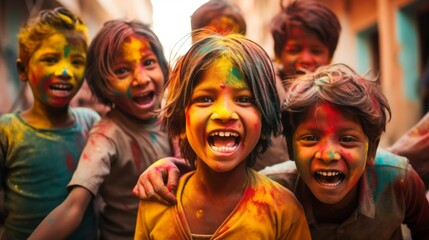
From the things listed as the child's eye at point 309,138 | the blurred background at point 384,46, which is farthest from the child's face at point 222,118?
the blurred background at point 384,46

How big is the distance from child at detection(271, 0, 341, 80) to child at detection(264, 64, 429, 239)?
0.83 metres

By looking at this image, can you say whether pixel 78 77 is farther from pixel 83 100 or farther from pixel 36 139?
pixel 83 100

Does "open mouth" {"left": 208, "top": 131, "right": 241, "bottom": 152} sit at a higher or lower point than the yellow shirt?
higher

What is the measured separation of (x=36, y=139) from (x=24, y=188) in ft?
0.85

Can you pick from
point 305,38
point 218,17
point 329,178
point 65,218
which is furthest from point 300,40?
point 65,218

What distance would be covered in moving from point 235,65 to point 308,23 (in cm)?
133

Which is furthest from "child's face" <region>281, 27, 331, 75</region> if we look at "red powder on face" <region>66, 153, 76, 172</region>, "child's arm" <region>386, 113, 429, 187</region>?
"red powder on face" <region>66, 153, 76, 172</region>

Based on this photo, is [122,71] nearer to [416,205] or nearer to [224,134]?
[224,134]

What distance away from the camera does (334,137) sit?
1.94 meters

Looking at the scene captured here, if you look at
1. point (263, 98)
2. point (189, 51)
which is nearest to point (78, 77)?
point (189, 51)

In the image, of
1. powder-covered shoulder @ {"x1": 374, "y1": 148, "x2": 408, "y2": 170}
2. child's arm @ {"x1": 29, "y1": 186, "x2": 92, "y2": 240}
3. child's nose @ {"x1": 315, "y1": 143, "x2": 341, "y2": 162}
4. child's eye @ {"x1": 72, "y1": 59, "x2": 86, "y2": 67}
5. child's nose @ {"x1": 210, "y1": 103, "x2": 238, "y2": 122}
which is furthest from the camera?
child's eye @ {"x1": 72, "y1": 59, "x2": 86, "y2": 67}

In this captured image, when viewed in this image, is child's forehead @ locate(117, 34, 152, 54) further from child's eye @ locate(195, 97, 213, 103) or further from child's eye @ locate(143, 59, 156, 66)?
child's eye @ locate(195, 97, 213, 103)

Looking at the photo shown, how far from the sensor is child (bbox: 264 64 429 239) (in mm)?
1947

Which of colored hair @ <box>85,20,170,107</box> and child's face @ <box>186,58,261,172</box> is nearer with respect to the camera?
child's face @ <box>186,58,261,172</box>
